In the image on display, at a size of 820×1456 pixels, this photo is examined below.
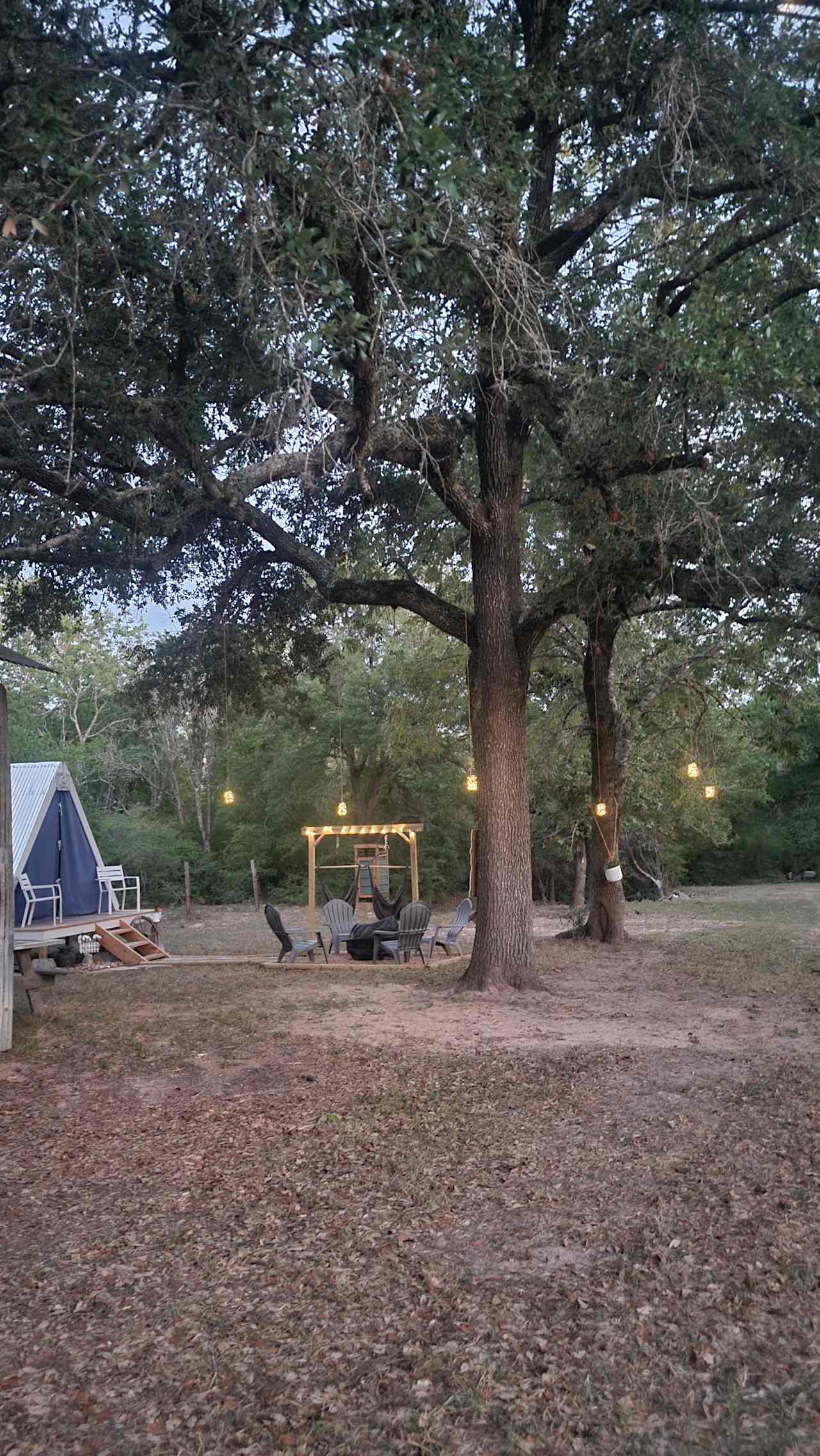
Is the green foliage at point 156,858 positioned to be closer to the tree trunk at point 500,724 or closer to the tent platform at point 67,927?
the tent platform at point 67,927

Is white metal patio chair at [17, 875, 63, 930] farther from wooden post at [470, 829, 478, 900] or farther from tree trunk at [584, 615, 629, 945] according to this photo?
tree trunk at [584, 615, 629, 945]

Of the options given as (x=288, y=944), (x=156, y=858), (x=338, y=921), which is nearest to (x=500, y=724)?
(x=288, y=944)

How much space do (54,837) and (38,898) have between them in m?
1.09

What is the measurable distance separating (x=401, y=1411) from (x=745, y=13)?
9071 millimetres

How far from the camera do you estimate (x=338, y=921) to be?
13836mm

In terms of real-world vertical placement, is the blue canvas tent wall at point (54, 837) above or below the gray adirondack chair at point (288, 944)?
above

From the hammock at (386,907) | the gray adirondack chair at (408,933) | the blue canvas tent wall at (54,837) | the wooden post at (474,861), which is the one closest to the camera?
the wooden post at (474,861)

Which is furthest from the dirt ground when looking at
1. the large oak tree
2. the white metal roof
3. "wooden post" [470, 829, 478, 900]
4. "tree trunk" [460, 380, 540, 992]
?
the white metal roof

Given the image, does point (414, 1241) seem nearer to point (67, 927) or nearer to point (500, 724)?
point (500, 724)

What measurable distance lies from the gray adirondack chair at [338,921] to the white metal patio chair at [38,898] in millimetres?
3641

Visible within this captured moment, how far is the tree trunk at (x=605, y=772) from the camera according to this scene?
1261cm

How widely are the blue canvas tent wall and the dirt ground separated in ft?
21.9

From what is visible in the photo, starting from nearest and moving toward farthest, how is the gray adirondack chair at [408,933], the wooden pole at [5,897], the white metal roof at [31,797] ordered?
the wooden pole at [5,897] → the gray adirondack chair at [408,933] → the white metal roof at [31,797]

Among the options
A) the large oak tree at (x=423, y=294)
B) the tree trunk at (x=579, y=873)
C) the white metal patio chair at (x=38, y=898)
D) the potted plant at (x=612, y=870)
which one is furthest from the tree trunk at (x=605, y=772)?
the white metal patio chair at (x=38, y=898)
